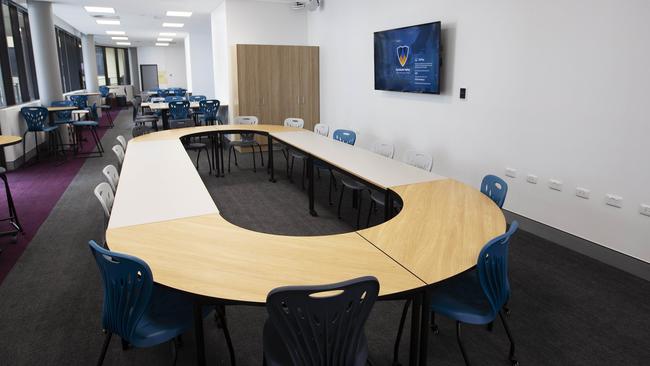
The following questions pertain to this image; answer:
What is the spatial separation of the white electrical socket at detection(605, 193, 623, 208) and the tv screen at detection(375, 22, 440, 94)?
2.24 meters

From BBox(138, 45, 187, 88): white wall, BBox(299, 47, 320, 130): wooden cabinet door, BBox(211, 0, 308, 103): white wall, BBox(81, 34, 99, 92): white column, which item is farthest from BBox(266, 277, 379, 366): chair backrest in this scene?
BBox(138, 45, 187, 88): white wall

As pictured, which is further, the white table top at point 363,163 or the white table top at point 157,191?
the white table top at point 363,163

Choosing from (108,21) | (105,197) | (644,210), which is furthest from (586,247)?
(108,21)

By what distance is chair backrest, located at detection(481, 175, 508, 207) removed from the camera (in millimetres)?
2967

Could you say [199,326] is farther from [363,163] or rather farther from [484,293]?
[363,163]

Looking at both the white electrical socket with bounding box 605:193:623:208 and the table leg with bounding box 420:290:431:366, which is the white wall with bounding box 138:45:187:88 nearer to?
the white electrical socket with bounding box 605:193:623:208

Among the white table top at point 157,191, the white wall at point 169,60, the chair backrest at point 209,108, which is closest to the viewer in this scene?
the white table top at point 157,191

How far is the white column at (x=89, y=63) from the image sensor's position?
14.4m

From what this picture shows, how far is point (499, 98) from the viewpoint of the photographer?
173 inches

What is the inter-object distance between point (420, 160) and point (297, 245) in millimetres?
2396

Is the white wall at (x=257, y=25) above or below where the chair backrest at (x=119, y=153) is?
above

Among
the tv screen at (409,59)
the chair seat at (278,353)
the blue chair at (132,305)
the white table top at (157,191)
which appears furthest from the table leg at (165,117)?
the chair seat at (278,353)

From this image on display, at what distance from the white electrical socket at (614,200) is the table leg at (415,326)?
2.57m

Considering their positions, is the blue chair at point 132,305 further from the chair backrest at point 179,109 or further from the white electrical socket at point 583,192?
the chair backrest at point 179,109
